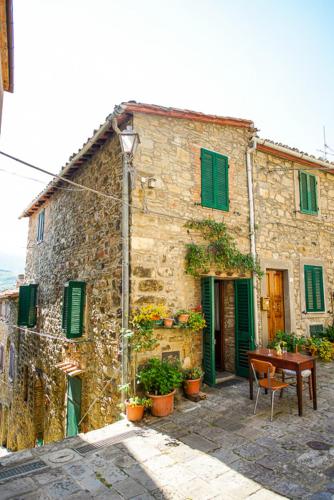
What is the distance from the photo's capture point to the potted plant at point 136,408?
4938mm

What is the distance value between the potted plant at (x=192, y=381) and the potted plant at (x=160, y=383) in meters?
0.40

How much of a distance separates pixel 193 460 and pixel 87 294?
4351 millimetres

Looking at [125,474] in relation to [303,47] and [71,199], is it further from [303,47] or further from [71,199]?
[303,47]

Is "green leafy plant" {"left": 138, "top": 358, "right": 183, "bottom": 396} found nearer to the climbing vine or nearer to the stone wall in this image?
the climbing vine

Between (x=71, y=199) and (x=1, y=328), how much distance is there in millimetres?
10798

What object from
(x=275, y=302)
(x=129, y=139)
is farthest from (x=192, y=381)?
(x=129, y=139)

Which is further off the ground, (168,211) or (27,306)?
(168,211)

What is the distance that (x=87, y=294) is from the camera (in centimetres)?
714

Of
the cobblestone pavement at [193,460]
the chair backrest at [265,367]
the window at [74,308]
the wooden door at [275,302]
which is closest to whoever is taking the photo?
the cobblestone pavement at [193,460]

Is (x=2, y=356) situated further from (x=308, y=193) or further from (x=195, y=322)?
(x=308, y=193)

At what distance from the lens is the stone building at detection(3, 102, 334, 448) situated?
606 cm

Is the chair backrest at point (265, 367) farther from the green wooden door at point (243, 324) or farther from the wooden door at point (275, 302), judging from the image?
the wooden door at point (275, 302)

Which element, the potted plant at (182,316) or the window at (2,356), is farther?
the window at (2,356)

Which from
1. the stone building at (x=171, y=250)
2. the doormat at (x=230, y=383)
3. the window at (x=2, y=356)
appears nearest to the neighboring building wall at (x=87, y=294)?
the stone building at (x=171, y=250)
